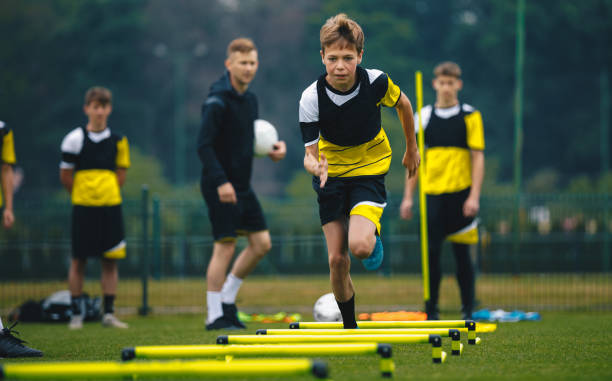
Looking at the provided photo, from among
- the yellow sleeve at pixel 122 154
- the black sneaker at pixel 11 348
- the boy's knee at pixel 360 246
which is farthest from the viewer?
the yellow sleeve at pixel 122 154

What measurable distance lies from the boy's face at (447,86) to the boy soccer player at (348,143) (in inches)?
105

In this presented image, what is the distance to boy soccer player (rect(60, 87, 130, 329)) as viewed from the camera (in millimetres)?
8555

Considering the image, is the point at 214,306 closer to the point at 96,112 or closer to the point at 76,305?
the point at 76,305

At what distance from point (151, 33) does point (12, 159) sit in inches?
1752

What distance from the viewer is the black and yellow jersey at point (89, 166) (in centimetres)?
859

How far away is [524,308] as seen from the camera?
34.9 ft

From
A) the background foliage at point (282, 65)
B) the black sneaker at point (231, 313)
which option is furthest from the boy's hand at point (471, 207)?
the background foliage at point (282, 65)

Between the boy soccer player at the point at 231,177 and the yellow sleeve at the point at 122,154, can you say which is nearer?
the boy soccer player at the point at 231,177

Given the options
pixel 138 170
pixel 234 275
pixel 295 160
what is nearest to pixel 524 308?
pixel 234 275

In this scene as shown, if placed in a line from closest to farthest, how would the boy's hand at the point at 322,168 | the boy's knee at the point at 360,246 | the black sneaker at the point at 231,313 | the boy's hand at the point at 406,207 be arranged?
the boy's hand at the point at 322,168
the boy's knee at the point at 360,246
the black sneaker at the point at 231,313
the boy's hand at the point at 406,207

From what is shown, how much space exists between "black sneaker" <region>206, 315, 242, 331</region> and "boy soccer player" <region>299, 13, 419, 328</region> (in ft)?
7.25

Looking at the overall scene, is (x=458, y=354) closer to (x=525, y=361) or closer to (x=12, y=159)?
(x=525, y=361)

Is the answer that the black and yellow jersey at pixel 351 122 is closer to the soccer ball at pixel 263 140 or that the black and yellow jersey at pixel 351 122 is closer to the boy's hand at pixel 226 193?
the boy's hand at pixel 226 193

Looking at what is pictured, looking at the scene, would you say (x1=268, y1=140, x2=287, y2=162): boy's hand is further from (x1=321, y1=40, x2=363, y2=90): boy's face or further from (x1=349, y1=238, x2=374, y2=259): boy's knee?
(x1=349, y1=238, x2=374, y2=259): boy's knee
